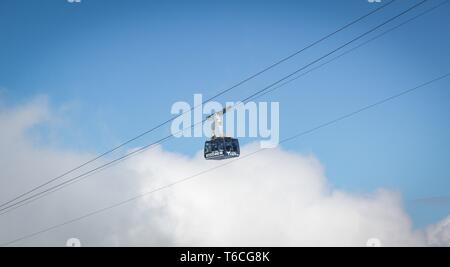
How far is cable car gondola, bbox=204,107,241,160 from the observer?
44.2m

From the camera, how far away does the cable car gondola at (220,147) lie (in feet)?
145

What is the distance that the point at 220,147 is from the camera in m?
44.2
